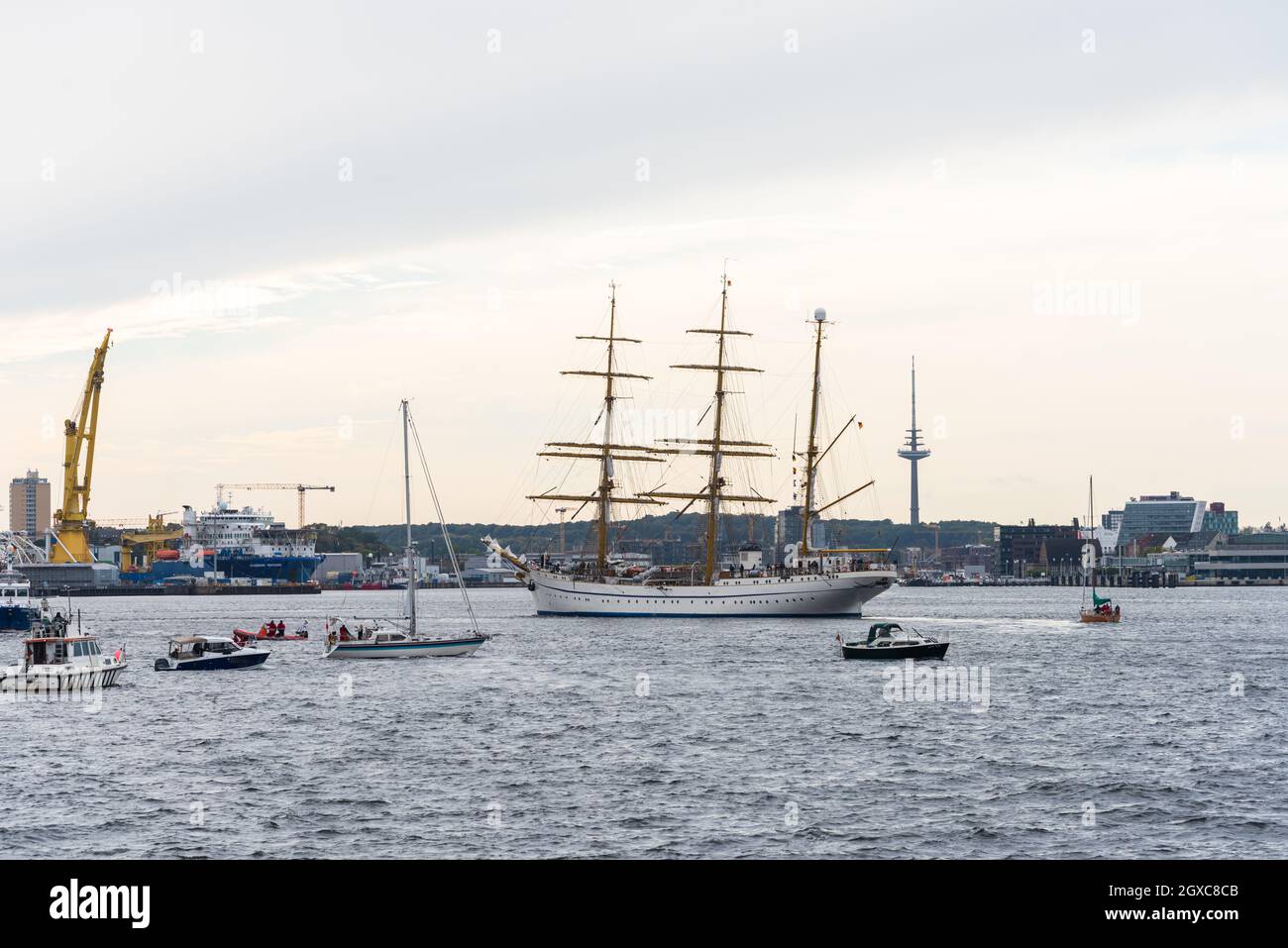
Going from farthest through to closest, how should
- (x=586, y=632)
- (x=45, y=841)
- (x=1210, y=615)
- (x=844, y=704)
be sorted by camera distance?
(x=1210, y=615), (x=586, y=632), (x=844, y=704), (x=45, y=841)

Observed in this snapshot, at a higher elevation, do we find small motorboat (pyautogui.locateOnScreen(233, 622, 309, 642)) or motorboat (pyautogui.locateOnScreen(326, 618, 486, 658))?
motorboat (pyautogui.locateOnScreen(326, 618, 486, 658))

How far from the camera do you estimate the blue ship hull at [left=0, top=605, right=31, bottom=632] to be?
416ft

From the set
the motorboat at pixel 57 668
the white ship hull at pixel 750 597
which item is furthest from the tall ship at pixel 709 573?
the motorboat at pixel 57 668

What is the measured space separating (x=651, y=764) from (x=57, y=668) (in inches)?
1367

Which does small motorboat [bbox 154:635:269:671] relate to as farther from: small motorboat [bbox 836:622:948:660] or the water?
small motorboat [bbox 836:622:948:660]

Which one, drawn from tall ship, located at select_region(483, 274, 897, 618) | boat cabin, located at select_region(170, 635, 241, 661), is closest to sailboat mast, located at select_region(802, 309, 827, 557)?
tall ship, located at select_region(483, 274, 897, 618)

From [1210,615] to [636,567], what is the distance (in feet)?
215

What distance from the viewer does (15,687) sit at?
63.6m

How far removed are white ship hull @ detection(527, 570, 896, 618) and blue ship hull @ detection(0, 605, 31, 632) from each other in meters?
55.6

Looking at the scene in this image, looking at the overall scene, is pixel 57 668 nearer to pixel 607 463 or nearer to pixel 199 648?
pixel 199 648
